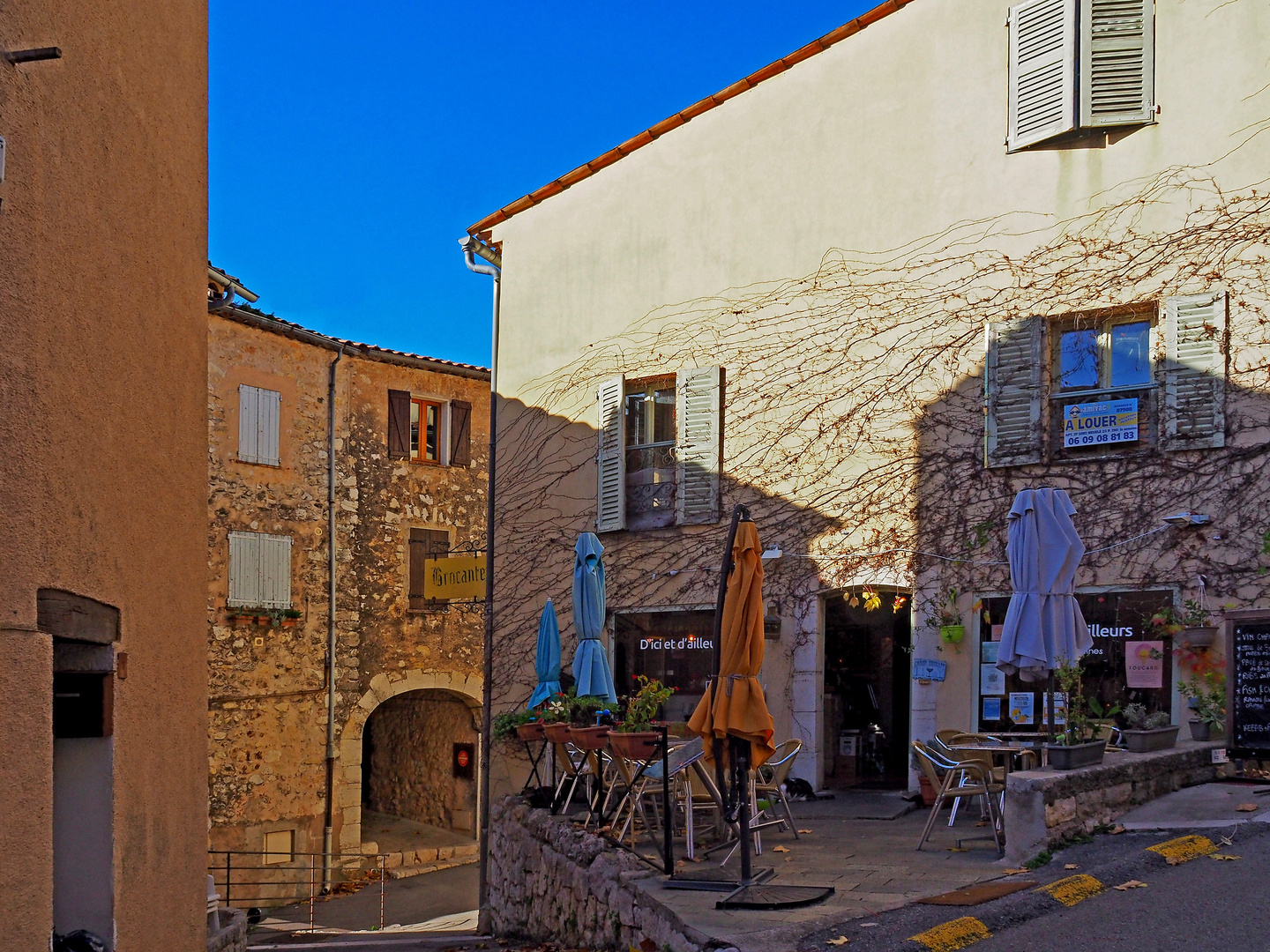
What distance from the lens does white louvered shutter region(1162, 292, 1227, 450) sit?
10.1 meters

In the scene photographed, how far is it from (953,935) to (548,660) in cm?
632

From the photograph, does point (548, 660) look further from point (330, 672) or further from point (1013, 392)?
point (330, 672)

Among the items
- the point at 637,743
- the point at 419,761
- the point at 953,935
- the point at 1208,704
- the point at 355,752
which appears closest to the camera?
the point at 953,935

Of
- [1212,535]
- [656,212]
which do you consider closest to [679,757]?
[1212,535]

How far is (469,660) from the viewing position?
20547 mm

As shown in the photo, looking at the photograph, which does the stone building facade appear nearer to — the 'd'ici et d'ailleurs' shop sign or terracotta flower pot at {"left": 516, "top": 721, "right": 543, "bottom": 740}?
terracotta flower pot at {"left": 516, "top": 721, "right": 543, "bottom": 740}

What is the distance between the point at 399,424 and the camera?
2003cm

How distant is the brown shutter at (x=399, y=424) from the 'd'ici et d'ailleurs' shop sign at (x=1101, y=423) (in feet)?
38.1

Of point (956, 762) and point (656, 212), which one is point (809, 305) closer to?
point (656, 212)

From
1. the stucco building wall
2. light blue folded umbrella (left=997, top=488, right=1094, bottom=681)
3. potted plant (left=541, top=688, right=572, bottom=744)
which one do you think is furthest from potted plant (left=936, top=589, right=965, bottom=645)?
the stucco building wall

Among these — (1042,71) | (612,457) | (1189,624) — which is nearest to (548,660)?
(612,457)

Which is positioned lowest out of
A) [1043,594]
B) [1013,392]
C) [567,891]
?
[567,891]

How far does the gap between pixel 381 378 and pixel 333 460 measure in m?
1.61

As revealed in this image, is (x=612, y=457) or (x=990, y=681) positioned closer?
(x=990, y=681)
